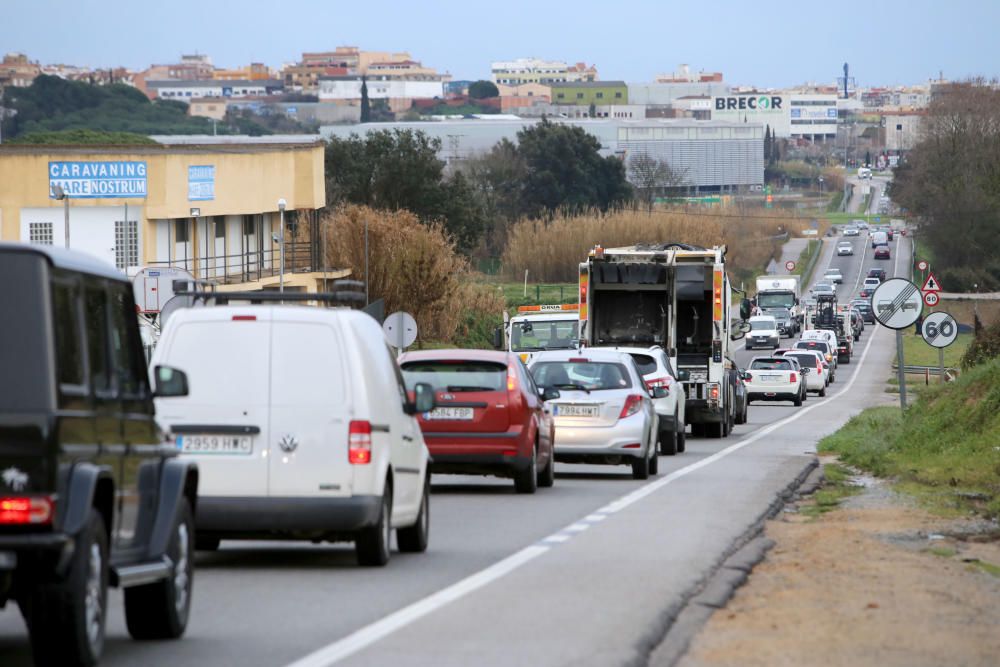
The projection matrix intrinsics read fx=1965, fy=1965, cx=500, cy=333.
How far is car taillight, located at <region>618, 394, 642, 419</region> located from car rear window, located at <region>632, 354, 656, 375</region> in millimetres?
6486

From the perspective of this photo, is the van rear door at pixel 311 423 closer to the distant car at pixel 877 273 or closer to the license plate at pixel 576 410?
the license plate at pixel 576 410

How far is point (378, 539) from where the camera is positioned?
13.3m

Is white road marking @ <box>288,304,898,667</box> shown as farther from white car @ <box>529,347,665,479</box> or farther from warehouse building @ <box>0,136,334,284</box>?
warehouse building @ <box>0,136,334,284</box>

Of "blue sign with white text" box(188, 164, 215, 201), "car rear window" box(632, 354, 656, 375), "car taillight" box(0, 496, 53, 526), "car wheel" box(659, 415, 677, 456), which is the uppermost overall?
"blue sign with white text" box(188, 164, 215, 201)

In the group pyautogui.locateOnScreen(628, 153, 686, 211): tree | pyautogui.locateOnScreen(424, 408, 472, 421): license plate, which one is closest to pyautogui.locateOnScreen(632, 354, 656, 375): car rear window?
pyautogui.locateOnScreen(424, 408, 472, 421): license plate

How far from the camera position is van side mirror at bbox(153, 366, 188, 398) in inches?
392

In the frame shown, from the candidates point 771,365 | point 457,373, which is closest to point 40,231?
point 771,365

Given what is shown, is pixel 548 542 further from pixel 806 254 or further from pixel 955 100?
pixel 806 254

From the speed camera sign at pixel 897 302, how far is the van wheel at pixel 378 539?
16659mm

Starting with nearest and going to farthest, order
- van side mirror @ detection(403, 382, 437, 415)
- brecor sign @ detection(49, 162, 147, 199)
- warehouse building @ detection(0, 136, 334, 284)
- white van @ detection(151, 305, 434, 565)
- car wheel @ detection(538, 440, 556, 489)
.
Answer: white van @ detection(151, 305, 434, 565)
van side mirror @ detection(403, 382, 437, 415)
car wheel @ detection(538, 440, 556, 489)
warehouse building @ detection(0, 136, 334, 284)
brecor sign @ detection(49, 162, 147, 199)

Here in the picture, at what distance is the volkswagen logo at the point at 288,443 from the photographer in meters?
13.0

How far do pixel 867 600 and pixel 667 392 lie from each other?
60.2ft

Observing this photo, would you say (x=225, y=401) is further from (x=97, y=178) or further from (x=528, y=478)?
(x=97, y=178)

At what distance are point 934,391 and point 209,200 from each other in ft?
124
